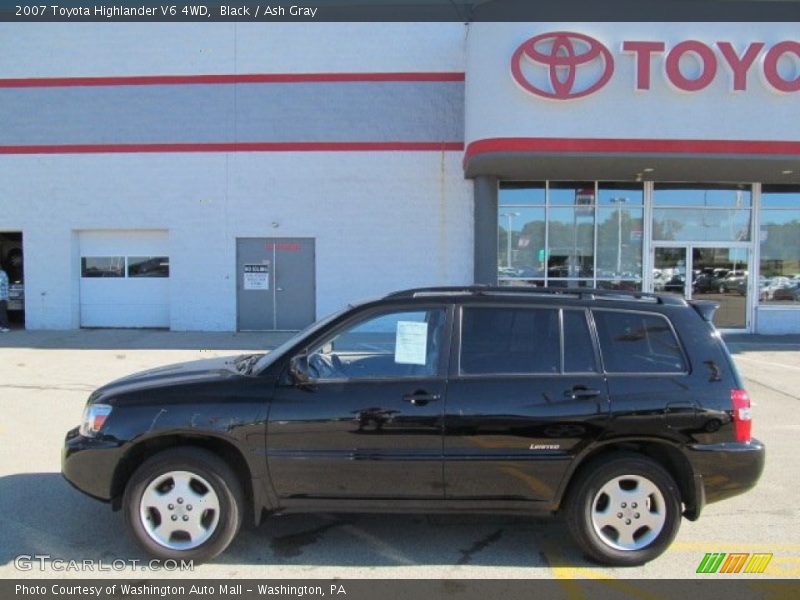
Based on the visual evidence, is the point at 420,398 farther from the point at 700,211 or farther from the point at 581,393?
the point at 700,211

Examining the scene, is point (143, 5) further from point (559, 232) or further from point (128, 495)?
point (128, 495)

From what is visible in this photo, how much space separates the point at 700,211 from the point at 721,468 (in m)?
11.9

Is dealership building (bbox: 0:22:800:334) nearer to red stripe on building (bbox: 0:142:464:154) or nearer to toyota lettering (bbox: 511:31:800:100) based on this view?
red stripe on building (bbox: 0:142:464:154)

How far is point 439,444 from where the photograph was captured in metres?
3.45

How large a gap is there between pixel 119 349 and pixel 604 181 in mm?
11365

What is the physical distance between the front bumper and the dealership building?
10391 millimetres

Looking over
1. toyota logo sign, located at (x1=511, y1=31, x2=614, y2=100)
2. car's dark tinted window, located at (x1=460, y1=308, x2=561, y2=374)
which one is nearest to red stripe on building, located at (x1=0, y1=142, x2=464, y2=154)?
toyota logo sign, located at (x1=511, y1=31, x2=614, y2=100)

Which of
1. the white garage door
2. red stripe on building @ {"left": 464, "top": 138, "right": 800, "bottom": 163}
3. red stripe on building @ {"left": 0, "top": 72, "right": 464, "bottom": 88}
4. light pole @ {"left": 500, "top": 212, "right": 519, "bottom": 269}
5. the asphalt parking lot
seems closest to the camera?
the asphalt parking lot

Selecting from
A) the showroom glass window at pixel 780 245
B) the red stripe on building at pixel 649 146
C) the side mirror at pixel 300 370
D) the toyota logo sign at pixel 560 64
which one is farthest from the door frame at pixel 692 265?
the side mirror at pixel 300 370

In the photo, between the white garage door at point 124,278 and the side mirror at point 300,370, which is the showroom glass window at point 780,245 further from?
the white garage door at point 124,278

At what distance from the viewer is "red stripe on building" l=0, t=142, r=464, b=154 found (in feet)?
44.7

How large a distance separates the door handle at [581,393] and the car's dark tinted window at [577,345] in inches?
4.7
